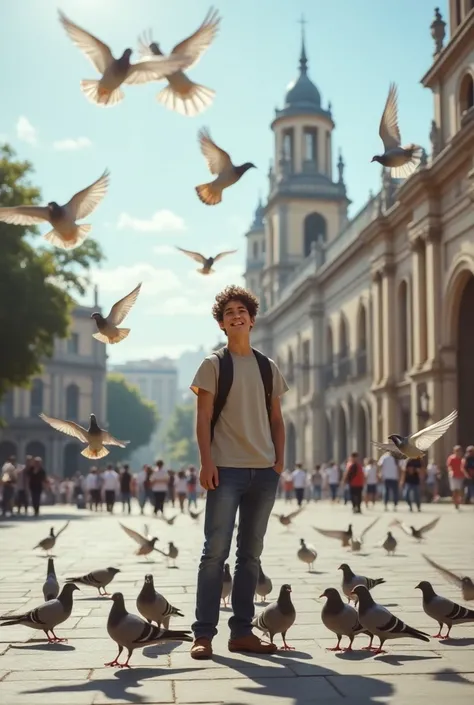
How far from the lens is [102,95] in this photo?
6.24 m

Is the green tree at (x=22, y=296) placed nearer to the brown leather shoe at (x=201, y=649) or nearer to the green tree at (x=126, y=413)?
the brown leather shoe at (x=201, y=649)

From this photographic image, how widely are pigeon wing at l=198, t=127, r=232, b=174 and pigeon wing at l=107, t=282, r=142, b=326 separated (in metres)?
0.96

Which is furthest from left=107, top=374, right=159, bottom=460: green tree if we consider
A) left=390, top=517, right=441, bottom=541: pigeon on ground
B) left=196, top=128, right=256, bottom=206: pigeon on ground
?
left=196, top=128, right=256, bottom=206: pigeon on ground

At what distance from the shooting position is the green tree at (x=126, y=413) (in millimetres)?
101188

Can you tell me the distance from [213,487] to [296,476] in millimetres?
26385

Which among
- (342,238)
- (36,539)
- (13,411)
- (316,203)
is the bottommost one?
(36,539)

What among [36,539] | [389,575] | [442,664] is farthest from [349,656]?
[36,539]

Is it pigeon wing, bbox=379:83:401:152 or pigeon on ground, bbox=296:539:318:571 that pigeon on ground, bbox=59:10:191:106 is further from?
pigeon on ground, bbox=296:539:318:571

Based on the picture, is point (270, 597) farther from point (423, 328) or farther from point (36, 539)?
point (423, 328)

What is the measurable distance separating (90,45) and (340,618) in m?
3.63

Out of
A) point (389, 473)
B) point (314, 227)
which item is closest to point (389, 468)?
point (389, 473)

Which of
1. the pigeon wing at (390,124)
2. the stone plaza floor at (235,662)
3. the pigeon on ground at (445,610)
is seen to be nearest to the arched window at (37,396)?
the stone plaza floor at (235,662)

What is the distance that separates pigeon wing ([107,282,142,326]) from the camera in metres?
7.16

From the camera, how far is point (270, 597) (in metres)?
8.98
